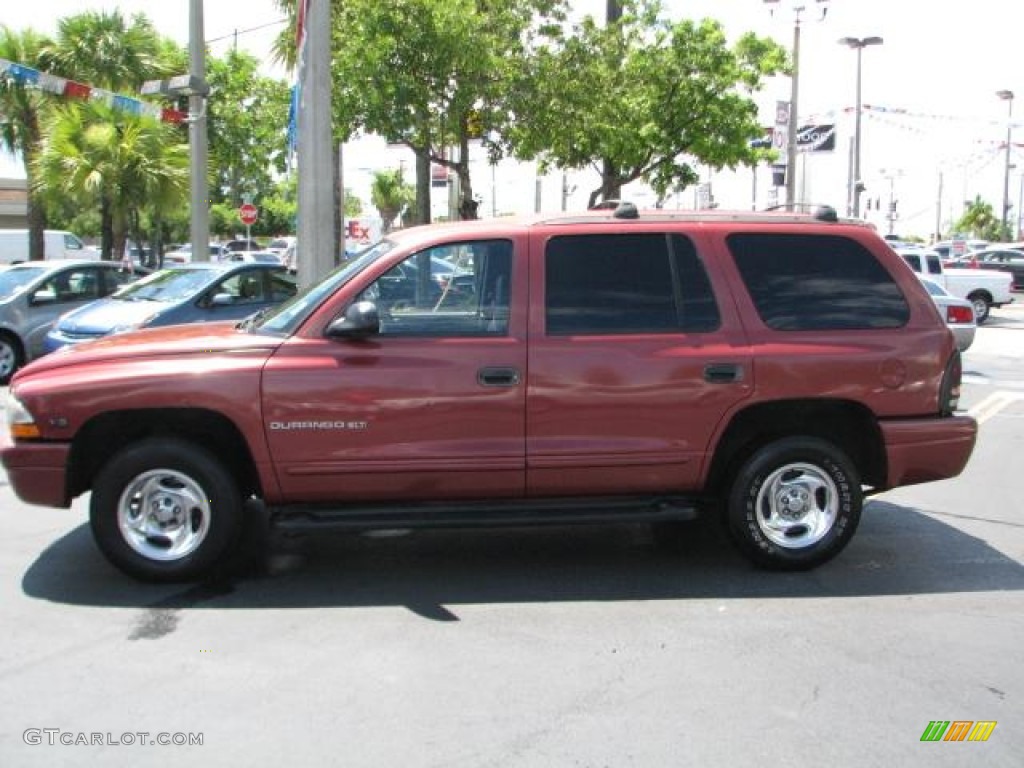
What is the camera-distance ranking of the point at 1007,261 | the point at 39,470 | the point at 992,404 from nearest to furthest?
the point at 39,470 → the point at 992,404 → the point at 1007,261

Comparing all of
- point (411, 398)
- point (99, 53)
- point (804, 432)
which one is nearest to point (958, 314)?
point (804, 432)

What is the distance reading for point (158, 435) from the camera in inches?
217

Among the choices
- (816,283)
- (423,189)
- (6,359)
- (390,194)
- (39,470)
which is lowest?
(6,359)

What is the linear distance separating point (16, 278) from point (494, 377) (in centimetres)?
1085

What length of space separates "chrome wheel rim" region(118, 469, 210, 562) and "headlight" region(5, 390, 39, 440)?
562 mm

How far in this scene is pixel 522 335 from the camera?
17.9 ft

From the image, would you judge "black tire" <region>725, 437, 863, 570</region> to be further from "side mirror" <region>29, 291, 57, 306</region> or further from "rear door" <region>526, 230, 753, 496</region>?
"side mirror" <region>29, 291, 57, 306</region>

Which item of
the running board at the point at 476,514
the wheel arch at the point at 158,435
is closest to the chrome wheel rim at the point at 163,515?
the wheel arch at the point at 158,435

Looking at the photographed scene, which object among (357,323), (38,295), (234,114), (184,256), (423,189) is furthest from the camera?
(184,256)

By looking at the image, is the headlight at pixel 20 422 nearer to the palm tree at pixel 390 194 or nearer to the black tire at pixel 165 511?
the black tire at pixel 165 511

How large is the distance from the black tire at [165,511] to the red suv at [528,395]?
0.01m

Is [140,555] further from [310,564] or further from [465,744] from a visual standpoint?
[465,744]

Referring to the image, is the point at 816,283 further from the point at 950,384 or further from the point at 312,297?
the point at 312,297

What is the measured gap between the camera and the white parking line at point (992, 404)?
11.9 meters
